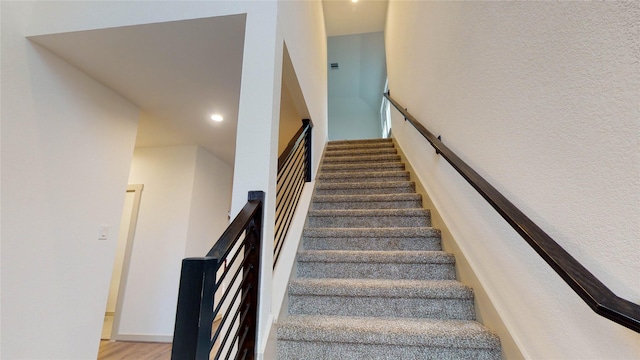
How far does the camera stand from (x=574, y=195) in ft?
2.68

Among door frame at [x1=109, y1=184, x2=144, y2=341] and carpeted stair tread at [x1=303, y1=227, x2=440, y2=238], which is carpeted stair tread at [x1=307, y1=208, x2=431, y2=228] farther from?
door frame at [x1=109, y1=184, x2=144, y2=341]

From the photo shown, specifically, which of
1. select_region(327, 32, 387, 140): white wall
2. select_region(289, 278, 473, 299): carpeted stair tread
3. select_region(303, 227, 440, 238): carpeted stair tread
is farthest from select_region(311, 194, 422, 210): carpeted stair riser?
select_region(327, 32, 387, 140): white wall

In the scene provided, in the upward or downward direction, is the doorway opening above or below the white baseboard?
above

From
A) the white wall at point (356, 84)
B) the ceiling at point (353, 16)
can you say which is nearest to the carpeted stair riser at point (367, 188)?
the ceiling at point (353, 16)

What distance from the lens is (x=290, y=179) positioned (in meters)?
2.26

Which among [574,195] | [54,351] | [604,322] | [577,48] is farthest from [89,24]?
[604,322]

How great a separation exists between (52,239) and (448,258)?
2557mm

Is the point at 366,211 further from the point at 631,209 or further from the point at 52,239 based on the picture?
the point at 52,239

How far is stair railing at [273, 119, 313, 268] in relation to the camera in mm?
1889

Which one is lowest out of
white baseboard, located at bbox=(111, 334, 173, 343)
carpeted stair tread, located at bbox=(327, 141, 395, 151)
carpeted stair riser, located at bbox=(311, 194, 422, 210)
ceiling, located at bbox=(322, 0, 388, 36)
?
white baseboard, located at bbox=(111, 334, 173, 343)

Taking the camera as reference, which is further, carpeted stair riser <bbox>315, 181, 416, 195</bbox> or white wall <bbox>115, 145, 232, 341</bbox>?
white wall <bbox>115, 145, 232, 341</bbox>

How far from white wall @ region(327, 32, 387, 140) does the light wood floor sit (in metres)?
5.54

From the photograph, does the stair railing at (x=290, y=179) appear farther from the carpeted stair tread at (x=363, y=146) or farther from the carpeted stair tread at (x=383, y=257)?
the carpeted stair tread at (x=363, y=146)

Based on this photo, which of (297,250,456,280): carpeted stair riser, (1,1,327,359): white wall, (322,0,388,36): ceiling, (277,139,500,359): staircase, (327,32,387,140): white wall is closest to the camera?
(277,139,500,359): staircase
